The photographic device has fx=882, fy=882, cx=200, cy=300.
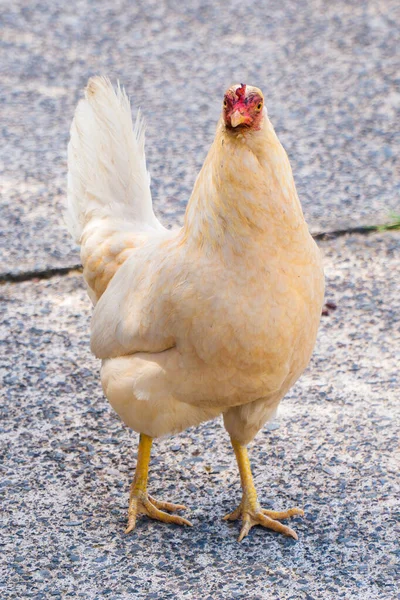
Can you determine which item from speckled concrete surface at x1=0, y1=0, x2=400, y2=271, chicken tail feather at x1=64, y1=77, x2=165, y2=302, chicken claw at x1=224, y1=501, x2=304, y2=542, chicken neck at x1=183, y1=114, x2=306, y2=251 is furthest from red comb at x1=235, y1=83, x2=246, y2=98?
speckled concrete surface at x1=0, y1=0, x2=400, y2=271

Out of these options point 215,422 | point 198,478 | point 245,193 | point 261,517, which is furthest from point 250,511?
point 245,193

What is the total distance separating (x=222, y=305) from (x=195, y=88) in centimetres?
466

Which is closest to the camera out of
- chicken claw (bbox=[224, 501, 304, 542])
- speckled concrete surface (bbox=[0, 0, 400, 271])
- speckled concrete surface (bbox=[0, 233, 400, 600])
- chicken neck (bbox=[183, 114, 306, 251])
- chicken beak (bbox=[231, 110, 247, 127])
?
chicken beak (bbox=[231, 110, 247, 127])

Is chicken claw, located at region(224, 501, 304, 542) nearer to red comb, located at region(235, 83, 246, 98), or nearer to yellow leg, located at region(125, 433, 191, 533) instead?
yellow leg, located at region(125, 433, 191, 533)

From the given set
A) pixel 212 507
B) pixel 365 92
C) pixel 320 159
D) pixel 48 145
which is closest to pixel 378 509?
pixel 212 507

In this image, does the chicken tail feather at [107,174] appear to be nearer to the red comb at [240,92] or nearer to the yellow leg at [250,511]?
the yellow leg at [250,511]

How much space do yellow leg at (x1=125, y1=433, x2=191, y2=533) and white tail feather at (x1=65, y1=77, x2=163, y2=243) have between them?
3.16 feet

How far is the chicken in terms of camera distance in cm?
280

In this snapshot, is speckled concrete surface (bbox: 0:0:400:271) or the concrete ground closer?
the concrete ground

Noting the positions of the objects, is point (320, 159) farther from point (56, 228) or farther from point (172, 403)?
point (172, 403)

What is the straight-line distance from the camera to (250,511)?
11.1 feet

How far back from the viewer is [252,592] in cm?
305

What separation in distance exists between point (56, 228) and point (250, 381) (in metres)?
2.84

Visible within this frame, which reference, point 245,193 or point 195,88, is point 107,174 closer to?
point 245,193
